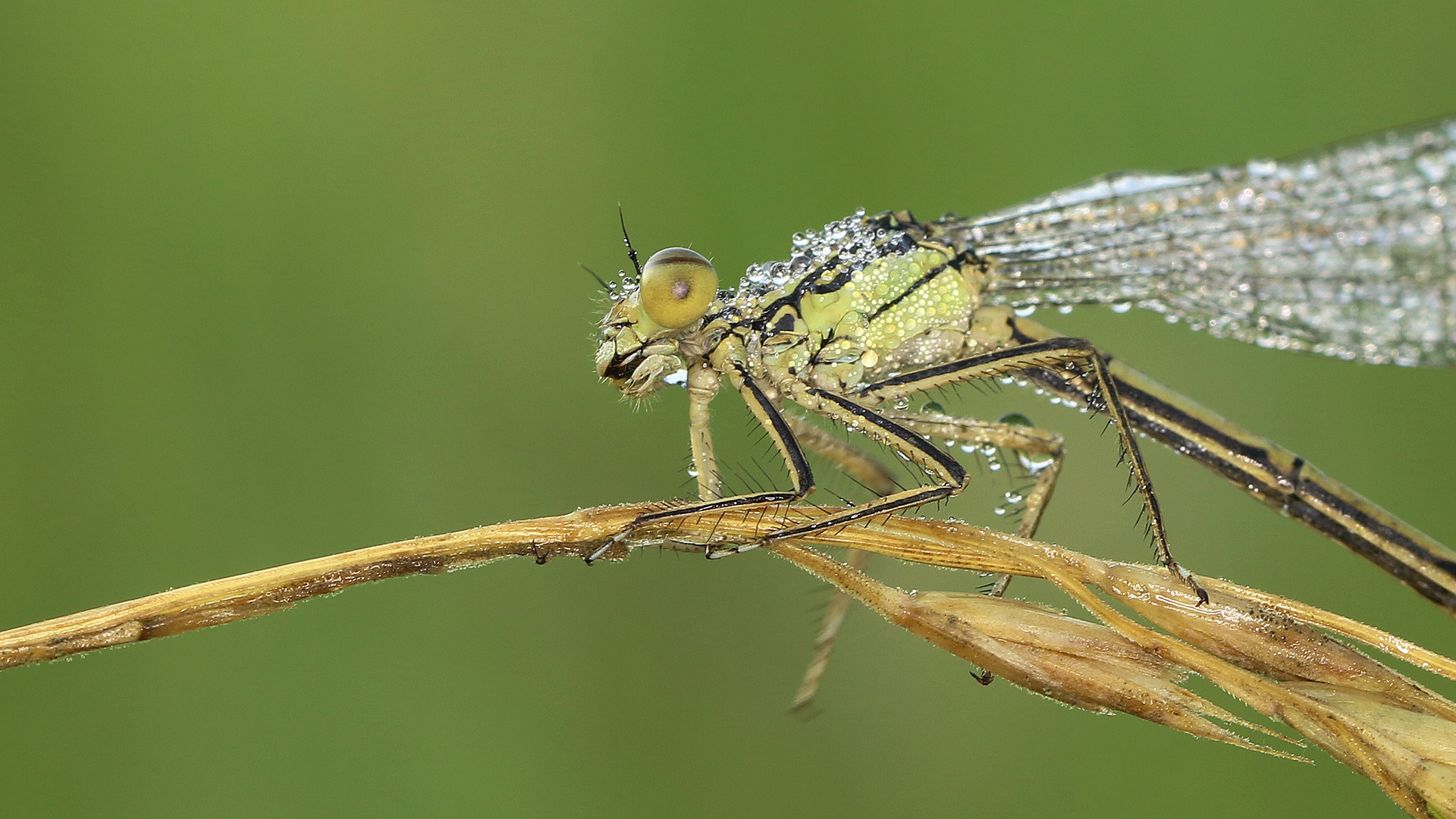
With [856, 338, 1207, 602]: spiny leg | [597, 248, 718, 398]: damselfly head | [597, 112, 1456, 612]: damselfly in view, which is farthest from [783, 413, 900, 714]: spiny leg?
[597, 248, 718, 398]: damselfly head

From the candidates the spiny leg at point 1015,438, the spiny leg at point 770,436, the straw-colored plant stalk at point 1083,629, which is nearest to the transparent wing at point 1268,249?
the spiny leg at point 1015,438

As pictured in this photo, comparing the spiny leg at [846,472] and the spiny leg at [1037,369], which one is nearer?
the spiny leg at [1037,369]

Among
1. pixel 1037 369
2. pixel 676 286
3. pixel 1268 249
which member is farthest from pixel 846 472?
pixel 1268 249

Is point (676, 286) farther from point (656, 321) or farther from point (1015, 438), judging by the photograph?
point (1015, 438)

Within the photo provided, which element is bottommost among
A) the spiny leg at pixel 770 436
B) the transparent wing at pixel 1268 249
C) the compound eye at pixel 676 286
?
the spiny leg at pixel 770 436

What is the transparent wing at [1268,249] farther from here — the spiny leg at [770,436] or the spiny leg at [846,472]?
the spiny leg at [770,436]

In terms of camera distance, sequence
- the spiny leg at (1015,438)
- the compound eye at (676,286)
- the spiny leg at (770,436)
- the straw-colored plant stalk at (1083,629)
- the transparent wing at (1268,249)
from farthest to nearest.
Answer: the transparent wing at (1268,249), the spiny leg at (1015,438), the compound eye at (676,286), the spiny leg at (770,436), the straw-colored plant stalk at (1083,629)

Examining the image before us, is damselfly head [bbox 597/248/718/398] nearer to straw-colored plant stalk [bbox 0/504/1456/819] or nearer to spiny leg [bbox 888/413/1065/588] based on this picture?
spiny leg [bbox 888/413/1065/588]
